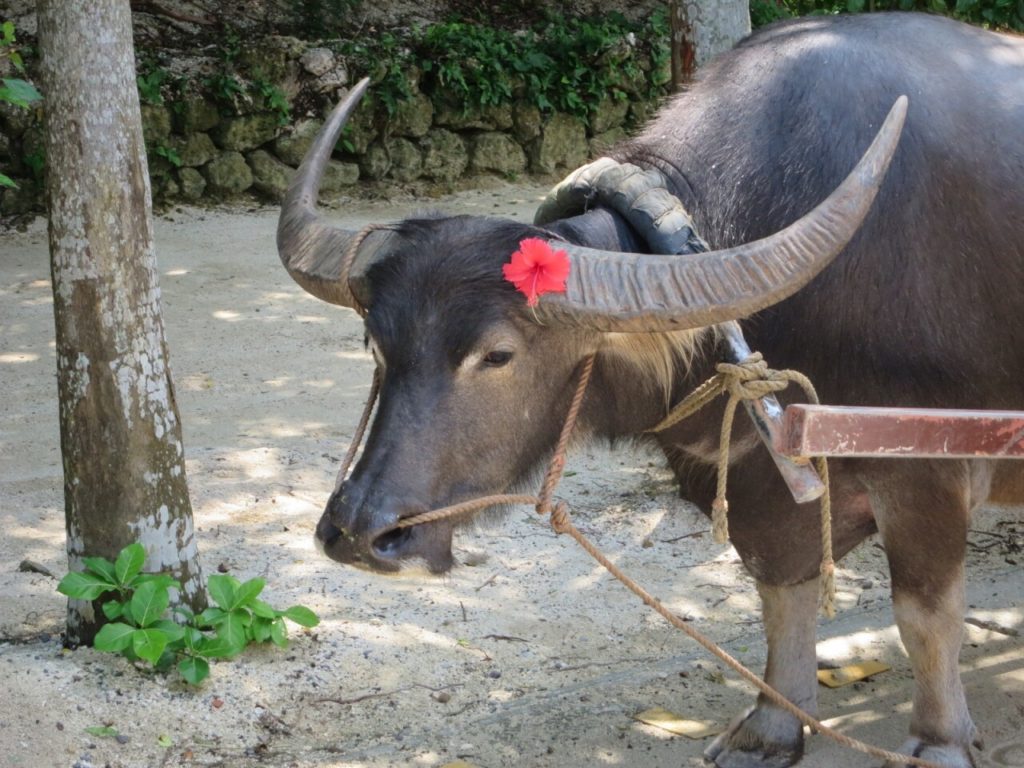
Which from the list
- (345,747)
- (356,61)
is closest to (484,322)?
(345,747)

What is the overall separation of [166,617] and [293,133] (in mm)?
6436

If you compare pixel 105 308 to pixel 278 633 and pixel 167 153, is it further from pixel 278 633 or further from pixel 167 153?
pixel 167 153

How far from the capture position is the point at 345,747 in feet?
11.6

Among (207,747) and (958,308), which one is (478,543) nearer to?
(207,747)

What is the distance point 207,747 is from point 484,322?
59.6 inches

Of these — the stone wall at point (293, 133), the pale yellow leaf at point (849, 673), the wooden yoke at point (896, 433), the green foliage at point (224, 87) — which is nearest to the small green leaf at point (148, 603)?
the wooden yoke at point (896, 433)

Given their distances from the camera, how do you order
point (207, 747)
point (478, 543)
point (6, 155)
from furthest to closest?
point (6, 155)
point (478, 543)
point (207, 747)

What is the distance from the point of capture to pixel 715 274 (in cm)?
259

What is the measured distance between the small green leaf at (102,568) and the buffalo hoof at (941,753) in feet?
7.37

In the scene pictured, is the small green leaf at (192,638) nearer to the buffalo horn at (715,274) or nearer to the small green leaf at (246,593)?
the small green leaf at (246,593)

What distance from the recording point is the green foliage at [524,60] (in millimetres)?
10008

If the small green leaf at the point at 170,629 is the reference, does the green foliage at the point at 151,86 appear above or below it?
above

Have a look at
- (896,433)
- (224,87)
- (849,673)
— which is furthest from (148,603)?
(224,87)

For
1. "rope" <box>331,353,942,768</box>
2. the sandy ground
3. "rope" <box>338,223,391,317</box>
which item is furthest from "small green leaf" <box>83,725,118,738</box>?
"rope" <box>338,223,391,317</box>
